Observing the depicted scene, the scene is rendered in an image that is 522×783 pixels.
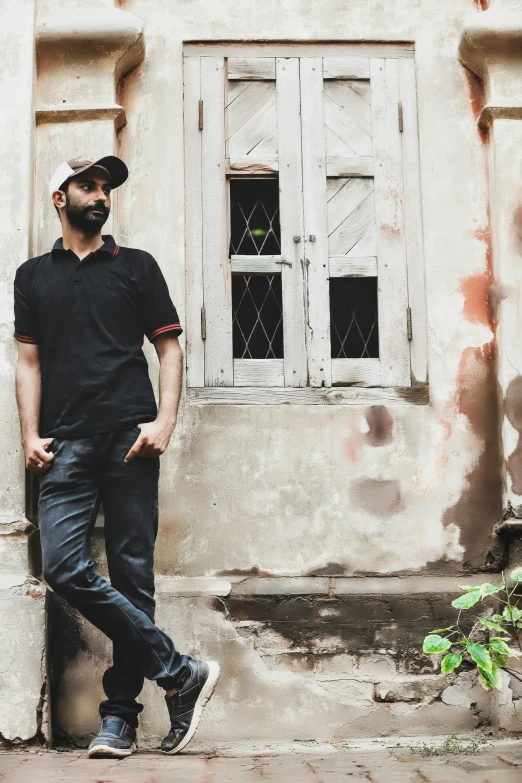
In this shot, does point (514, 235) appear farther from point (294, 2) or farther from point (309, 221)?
point (294, 2)

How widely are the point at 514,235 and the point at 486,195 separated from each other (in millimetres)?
308

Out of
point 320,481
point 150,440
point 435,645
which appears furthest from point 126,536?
point 435,645

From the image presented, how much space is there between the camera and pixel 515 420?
5.85 m

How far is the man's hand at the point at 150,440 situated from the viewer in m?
4.95

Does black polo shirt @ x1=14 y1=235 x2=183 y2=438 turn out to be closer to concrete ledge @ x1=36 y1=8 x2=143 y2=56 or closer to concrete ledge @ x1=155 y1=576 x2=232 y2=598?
concrete ledge @ x1=155 y1=576 x2=232 y2=598

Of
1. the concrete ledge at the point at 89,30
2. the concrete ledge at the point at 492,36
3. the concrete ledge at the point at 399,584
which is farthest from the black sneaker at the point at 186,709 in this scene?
the concrete ledge at the point at 492,36

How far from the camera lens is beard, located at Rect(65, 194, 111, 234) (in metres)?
5.29

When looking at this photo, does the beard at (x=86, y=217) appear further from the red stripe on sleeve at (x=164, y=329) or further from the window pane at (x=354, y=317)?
the window pane at (x=354, y=317)

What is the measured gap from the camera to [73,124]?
19.7 feet

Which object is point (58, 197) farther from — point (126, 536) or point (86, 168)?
point (126, 536)

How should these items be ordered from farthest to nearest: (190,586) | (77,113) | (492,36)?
(492,36)
(77,113)
(190,586)

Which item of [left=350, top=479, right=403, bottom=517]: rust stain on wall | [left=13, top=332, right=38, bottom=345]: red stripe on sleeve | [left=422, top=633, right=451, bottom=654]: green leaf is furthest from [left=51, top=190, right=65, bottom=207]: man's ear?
[left=422, top=633, right=451, bottom=654]: green leaf

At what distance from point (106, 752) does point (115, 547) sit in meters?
0.83

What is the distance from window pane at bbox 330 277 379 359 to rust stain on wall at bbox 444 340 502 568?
493 millimetres
